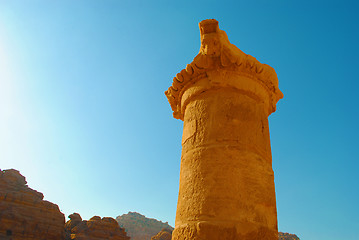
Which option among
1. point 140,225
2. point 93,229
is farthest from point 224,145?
point 140,225

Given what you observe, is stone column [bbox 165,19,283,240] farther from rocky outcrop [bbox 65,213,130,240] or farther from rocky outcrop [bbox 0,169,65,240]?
rocky outcrop [bbox 65,213,130,240]

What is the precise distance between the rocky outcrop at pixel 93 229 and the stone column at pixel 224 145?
33.4m

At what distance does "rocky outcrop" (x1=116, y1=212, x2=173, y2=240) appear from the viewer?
62.2 m

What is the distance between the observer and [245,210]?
2.70m

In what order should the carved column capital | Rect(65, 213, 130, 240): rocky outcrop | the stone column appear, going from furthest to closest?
Rect(65, 213, 130, 240): rocky outcrop → the carved column capital → the stone column

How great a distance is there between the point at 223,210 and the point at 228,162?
49 centimetres

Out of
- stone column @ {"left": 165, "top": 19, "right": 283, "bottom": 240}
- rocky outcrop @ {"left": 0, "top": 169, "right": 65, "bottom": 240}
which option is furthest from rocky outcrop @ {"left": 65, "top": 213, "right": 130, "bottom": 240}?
stone column @ {"left": 165, "top": 19, "right": 283, "bottom": 240}

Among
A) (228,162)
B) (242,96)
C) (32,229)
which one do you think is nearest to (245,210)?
(228,162)

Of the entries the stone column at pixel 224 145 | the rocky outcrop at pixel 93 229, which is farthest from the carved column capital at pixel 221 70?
the rocky outcrop at pixel 93 229

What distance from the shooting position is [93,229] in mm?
33938

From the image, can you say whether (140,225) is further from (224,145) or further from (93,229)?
(224,145)

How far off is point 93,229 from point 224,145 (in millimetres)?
35332

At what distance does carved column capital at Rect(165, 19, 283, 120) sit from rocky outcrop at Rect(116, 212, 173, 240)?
61.8 m

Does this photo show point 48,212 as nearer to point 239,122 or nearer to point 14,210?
point 14,210
